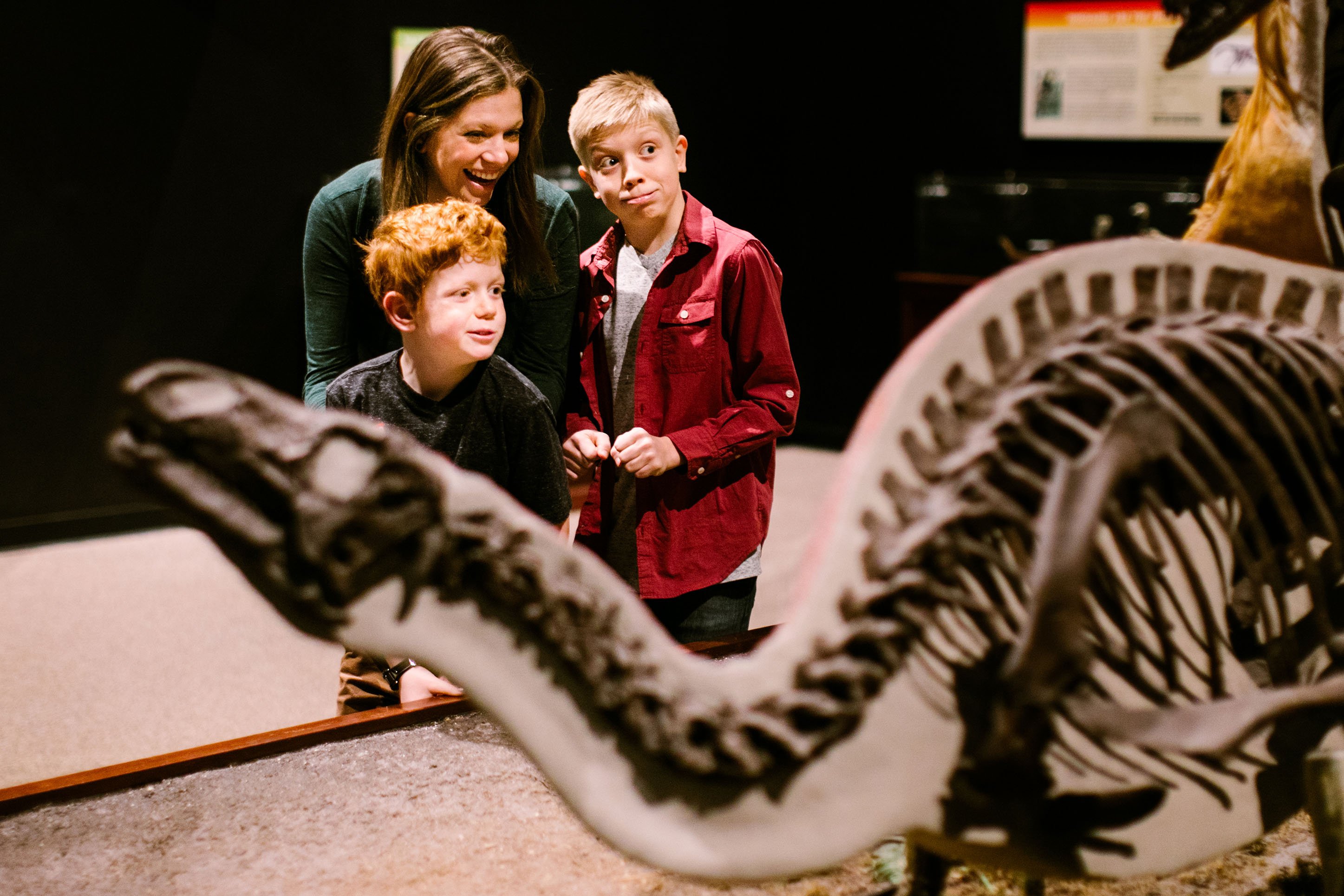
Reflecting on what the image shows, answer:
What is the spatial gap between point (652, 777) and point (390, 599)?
0.94ft

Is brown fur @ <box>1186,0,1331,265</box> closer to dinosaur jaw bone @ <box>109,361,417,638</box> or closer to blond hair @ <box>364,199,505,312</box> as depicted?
blond hair @ <box>364,199,505,312</box>

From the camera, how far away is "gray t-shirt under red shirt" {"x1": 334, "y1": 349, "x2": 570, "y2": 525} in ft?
5.96

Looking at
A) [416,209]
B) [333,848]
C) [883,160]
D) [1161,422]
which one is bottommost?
[333,848]

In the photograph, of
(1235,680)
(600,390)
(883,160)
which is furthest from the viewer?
(883,160)

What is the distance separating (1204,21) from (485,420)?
48.5 inches

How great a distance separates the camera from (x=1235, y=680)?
142 centimetres

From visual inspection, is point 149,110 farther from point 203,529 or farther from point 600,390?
point 203,529

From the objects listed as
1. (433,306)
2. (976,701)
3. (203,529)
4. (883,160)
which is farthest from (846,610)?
(883,160)

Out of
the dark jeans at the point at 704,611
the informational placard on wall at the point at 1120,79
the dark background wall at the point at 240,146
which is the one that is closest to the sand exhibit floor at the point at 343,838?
the dark jeans at the point at 704,611

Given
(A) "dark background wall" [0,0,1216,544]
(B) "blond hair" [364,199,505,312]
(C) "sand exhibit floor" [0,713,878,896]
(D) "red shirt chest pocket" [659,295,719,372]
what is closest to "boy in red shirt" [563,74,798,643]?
(D) "red shirt chest pocket" [659,295,719,372]

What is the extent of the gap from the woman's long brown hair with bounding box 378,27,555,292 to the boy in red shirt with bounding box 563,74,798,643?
0.11 metres

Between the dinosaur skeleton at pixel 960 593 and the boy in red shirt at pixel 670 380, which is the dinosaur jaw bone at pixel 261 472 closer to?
the dinosaur skeleton at pixel 960 593

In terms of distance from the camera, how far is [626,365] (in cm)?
214

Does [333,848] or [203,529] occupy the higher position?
[203,529]
